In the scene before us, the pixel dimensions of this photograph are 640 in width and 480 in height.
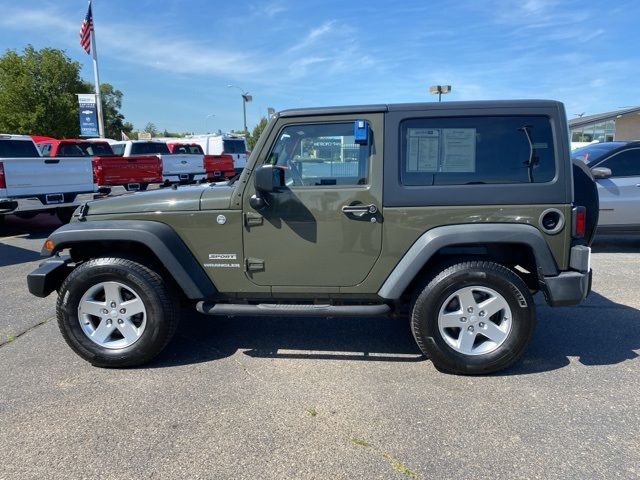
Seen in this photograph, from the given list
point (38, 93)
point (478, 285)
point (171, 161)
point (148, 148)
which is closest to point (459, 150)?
point (478, 285)

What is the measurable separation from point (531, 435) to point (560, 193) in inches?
63.4

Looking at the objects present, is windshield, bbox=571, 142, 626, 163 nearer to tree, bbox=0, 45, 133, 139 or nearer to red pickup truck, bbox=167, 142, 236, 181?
red pickup truck, bbox=167, 142, 236, 181

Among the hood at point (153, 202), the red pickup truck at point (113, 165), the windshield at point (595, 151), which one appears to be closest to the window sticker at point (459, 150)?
the hood at point (153, 202)

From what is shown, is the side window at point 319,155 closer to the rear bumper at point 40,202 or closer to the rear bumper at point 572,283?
the rear bumper at point 572,283

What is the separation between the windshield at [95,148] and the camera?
14.3 metres

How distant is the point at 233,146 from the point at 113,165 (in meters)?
10.2

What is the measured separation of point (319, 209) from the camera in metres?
3.43

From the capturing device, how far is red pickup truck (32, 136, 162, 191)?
12023mm

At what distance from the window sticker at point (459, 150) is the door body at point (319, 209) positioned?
0.47 metres

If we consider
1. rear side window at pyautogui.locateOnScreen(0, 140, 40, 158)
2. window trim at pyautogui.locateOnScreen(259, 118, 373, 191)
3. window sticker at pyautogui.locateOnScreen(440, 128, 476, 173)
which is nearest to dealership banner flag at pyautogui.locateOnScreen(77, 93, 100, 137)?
rear side window at pyautogui.locateOnScreen(0, 140, 40, 158)

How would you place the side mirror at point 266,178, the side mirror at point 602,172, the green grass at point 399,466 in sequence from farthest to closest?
→ the side mirror at point 602,172 < the side mirror at point 266,178 < the green grass at point 399,466

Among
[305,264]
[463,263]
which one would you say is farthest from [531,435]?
[305,264]

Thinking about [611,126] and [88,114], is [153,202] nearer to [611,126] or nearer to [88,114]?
[88,114]

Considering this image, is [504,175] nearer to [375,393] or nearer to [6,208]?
[375,393]
